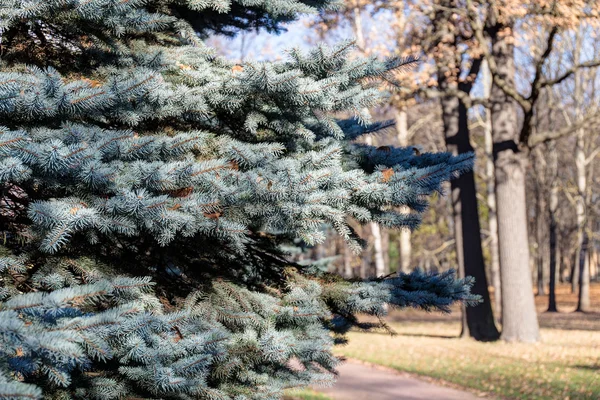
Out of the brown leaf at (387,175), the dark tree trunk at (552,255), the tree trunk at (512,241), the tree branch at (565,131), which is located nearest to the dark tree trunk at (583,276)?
the dark tree trunk at (552,255)

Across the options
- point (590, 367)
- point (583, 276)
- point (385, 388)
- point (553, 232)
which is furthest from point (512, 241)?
point (583, 276)

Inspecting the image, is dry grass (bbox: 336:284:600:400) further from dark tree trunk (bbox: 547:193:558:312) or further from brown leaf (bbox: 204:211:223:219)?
dark tree trunk (bbox: 547:193:558:312)

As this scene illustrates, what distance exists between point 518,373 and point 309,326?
7289mm

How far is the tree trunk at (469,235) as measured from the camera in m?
15.2

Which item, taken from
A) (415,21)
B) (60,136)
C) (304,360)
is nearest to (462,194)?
(415,21)

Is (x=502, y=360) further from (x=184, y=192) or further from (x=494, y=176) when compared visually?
(x=184, y=192)

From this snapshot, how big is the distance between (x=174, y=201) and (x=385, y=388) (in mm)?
7060

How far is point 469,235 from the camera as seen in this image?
50.8 ft

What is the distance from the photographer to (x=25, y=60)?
4406 millimetres

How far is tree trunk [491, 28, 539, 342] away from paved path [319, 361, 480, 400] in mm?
4243

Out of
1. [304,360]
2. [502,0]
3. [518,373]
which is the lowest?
[518,373]

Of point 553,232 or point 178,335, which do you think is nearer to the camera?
point 178,335

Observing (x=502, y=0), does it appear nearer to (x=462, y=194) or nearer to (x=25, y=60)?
(x=462, y=194)

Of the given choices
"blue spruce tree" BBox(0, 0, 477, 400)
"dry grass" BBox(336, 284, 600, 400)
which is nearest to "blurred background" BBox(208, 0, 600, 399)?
"dry grass" BBox(336, 284, 600, 400)
